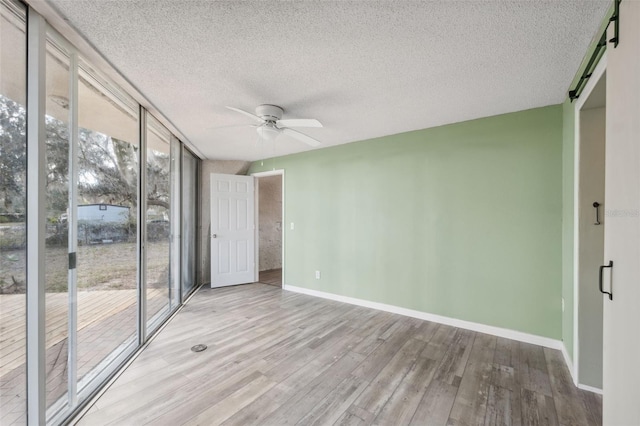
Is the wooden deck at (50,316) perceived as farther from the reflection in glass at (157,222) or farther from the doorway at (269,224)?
the doorway at (269,224)

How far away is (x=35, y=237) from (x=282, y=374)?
6.00 feet

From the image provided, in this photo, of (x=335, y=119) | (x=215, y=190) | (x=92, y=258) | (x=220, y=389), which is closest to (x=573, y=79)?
(x=335, y=119)

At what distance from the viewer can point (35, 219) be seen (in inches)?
54.2

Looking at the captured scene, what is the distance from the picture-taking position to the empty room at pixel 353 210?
4.45 feet

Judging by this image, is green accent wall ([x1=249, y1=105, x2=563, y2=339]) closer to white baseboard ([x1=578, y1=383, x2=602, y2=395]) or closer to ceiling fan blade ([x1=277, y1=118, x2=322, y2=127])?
white baseboard ([x1=578, y1=383, x2=602, y2=395])

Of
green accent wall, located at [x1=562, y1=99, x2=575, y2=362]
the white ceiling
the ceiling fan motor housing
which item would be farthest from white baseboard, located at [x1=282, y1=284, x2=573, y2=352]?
the ceiling fan motor housing

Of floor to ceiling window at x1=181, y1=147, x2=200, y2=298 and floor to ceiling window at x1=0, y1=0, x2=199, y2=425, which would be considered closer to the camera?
floor to ceiling window at x1=0, y1=0, x2=199, y2=425

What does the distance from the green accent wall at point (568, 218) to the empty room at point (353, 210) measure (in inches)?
1.6

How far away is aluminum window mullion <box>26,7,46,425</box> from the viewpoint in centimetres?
137

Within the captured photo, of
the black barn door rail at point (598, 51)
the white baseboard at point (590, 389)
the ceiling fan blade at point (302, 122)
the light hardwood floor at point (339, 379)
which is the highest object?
the black barn door rail at point (598, 51)

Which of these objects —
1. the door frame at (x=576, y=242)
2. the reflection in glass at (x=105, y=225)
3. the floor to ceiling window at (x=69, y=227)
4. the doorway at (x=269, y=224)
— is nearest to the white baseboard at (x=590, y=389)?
the door frame at (x=576, y=242)

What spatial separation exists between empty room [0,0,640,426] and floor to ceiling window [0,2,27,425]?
11mm

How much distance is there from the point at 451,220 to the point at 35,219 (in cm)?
352

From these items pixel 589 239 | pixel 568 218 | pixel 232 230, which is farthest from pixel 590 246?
pixel 232 230
